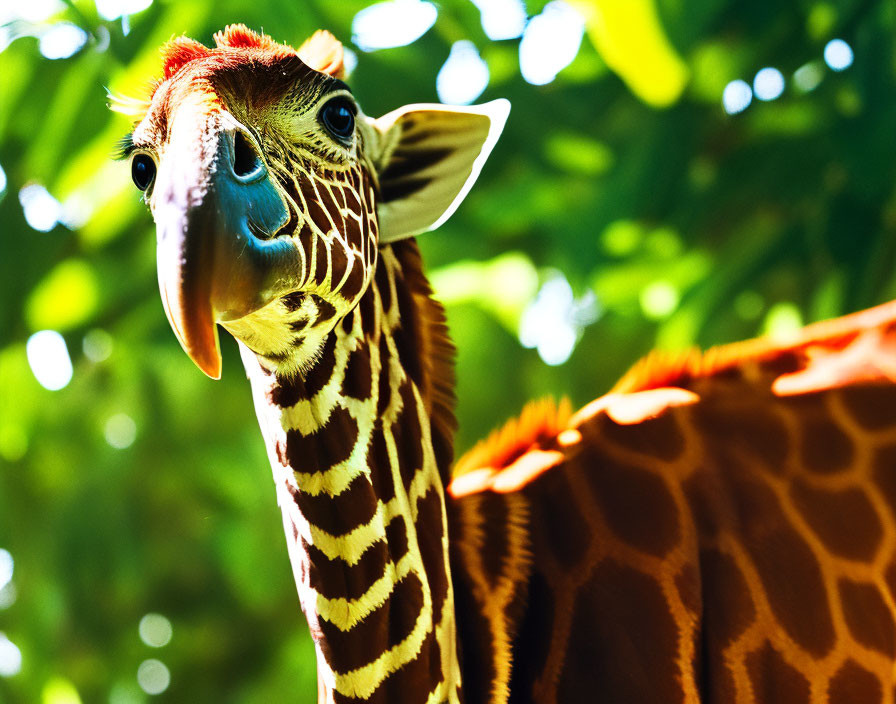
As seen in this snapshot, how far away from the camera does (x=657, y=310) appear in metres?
3.81

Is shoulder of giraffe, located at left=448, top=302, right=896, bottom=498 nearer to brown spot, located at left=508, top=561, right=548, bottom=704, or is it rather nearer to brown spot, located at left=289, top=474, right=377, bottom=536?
brown spot, located at left=508, top=561, right=548, bottom=704

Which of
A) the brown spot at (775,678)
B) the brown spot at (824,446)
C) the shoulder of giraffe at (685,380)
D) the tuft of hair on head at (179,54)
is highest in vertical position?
the tuft of hair on head at (179,54)

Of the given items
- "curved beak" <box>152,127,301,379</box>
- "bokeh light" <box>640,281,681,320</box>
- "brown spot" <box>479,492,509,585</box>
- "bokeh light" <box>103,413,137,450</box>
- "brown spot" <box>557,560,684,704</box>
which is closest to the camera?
"curved beak" <box>152,127,301,379</box>

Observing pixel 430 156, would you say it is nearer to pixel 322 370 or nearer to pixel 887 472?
pixel 322 370

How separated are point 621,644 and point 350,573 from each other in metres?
0.44

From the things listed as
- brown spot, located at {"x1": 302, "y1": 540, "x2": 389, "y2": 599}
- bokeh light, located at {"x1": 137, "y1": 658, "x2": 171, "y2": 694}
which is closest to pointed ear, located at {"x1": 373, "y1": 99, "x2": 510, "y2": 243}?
brown spot, located at {"x1": 302, "y1": 540, "x2": 389, "y2": 599}

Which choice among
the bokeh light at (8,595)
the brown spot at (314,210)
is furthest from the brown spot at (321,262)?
A: the bokeh light at (8,595)

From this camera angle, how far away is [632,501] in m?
1.52

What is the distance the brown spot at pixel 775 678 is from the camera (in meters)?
1.40

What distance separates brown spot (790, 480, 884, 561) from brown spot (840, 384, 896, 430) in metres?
0.14

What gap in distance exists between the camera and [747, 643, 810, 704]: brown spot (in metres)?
1.40

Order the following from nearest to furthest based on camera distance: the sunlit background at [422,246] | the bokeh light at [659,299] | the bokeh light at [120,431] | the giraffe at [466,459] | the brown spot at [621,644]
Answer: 1. the giraffe at [466,459]
2. the brown spot at [621,644]
3. the sunlit background at [422,246]
4. the bokeh light at [659,299]
5. the bokeh light at [120,431]

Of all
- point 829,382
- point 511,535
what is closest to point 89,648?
point 511,535

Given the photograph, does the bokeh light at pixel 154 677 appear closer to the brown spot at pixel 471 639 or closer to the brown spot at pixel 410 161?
the brown spot at pixel 471 639
